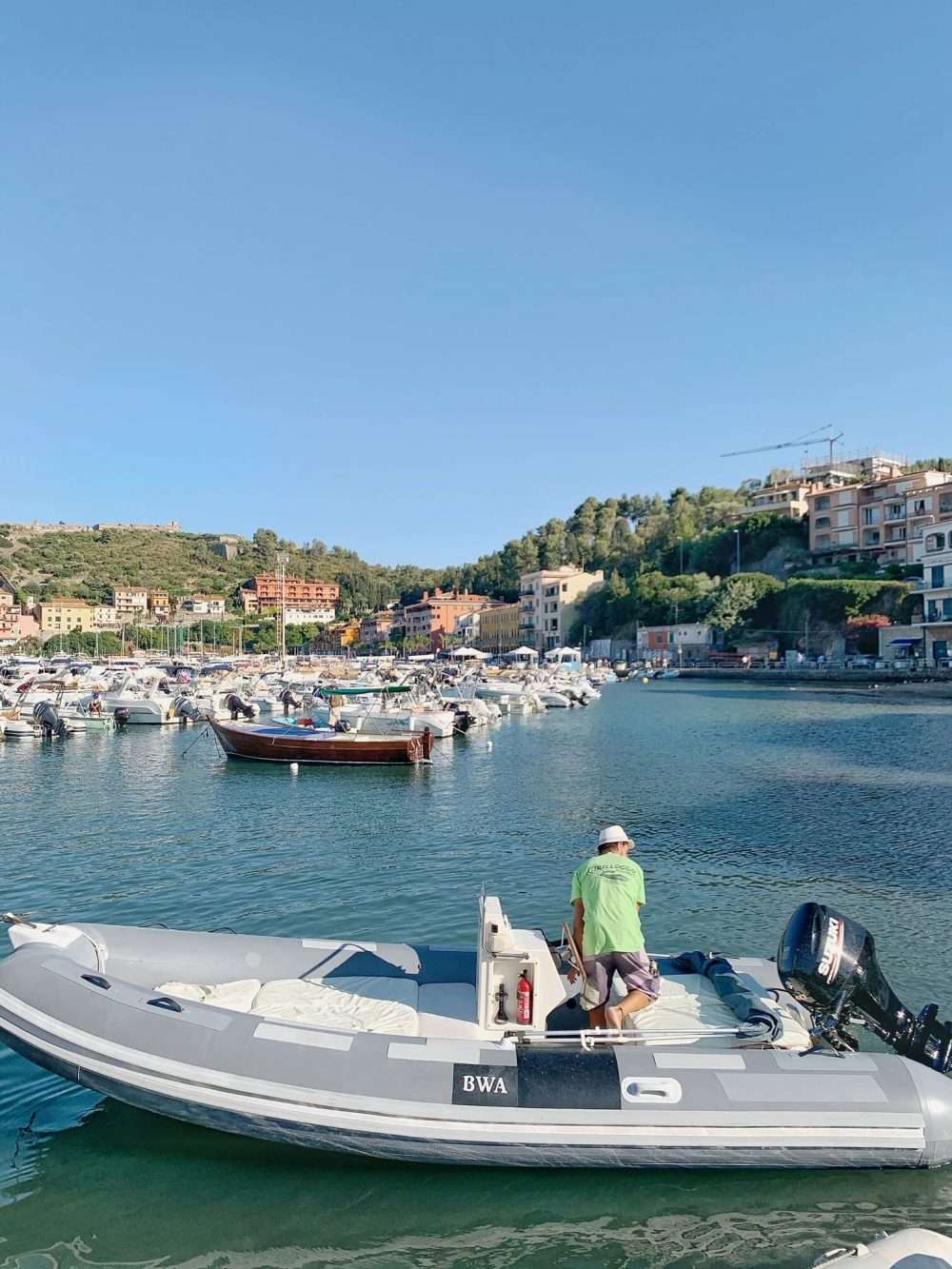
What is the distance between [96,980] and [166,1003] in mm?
641

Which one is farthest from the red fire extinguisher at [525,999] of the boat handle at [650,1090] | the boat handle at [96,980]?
the boat handle at [96,980]

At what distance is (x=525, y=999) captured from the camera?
22.6 ft

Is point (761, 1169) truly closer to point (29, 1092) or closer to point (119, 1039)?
point (119, 1039)

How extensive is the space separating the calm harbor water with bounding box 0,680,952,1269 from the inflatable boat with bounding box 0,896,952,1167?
386mm

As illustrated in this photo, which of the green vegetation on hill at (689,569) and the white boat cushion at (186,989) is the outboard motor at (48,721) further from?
the green vegetation on hill at (689,569)

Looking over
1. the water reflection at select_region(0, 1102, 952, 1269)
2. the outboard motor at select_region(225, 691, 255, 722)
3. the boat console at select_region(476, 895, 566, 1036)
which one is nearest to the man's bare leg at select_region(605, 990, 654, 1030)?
the boat console at select_region(476, 895, 566, 1036)

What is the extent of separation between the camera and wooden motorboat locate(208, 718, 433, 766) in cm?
2983

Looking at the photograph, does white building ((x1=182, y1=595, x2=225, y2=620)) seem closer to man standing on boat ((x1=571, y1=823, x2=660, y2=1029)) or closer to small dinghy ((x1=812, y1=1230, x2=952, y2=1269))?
man standing on boat ((x1=571, y1=823, x2=660, y2=1029))

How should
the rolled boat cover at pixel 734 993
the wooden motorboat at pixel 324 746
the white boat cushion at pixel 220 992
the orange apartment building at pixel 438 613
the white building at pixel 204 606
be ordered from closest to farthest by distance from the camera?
the rolled boat cover at pixel 734 993, the white boat cushion at pixel 220 992, the wooden motorboat at pixel 324 746, the orange apartment building at pixel 438 613, the white building at pixel 204 606

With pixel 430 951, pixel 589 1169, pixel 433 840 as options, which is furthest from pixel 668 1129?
pixel 433 840

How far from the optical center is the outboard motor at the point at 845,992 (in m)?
6.64

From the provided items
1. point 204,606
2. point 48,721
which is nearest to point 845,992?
point 48,721

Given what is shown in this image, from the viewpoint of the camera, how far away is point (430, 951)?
855cm

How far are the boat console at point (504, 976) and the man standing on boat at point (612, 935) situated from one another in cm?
40
